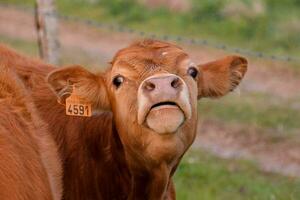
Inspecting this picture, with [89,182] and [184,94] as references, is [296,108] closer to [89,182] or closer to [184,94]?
[89,182]

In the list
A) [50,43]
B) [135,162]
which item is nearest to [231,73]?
[135,162]

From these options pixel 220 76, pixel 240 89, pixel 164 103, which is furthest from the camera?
pixel 240 89

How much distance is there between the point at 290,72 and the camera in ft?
49.0

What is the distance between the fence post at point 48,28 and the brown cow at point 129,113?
3.07m

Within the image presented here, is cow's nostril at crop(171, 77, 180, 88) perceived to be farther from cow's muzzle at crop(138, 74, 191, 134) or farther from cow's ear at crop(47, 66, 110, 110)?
cow's ear at crop(47, 66, 110, 110)

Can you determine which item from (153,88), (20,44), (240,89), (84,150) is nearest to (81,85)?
(84,150)

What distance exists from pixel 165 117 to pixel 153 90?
169 millimetres

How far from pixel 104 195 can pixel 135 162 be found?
62 centimetres

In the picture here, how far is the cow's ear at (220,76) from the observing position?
673cm

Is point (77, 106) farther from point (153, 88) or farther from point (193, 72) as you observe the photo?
point (153, 88)

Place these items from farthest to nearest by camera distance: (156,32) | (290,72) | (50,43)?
(156,32) < (290,72) < (50,43)

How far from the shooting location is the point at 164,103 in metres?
5.49

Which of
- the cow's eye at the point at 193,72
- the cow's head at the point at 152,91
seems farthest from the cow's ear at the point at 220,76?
the cow's eye at the point at 193,72

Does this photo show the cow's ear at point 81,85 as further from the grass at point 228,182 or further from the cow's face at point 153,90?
the grass at point 228,182
